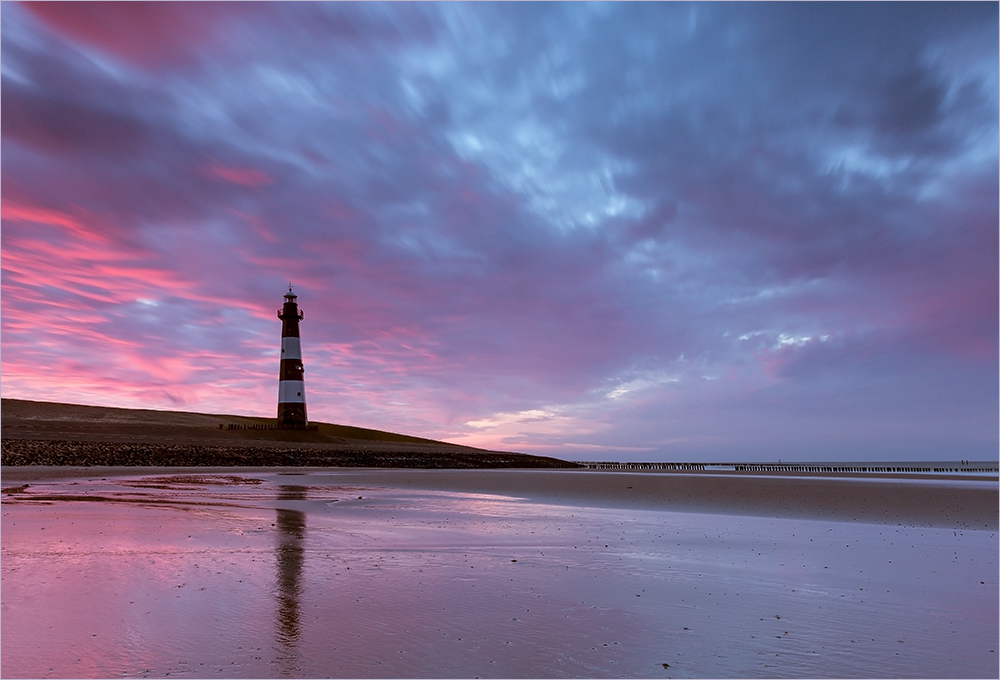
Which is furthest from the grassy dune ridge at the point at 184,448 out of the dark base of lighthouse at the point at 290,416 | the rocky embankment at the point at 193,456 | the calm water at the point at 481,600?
the calm water at the point at 481,600

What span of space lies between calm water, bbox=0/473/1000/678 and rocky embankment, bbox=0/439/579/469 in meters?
33.3

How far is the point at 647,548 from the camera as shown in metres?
11.5

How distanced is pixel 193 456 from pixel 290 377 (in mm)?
20365

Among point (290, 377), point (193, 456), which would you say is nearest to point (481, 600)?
point (193, 456)

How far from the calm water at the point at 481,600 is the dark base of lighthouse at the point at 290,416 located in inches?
2169

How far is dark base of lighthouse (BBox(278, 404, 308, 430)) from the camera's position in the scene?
6706 centimetres

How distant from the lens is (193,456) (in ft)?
156

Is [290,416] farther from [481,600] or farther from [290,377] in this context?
[481,600]

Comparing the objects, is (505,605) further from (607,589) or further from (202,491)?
(202,491)

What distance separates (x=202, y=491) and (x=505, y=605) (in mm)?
19249

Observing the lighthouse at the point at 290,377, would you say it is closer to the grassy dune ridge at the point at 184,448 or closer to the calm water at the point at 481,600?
the grassy dune ridge at the point at 184,448

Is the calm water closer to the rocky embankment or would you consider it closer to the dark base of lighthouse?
the rocky embankment

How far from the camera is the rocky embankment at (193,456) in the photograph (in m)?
40.6

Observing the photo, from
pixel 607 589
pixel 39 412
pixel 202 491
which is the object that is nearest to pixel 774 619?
pixel 607 589
